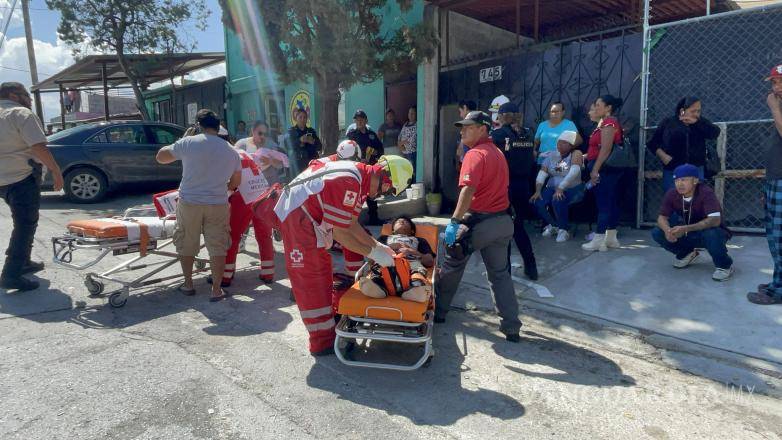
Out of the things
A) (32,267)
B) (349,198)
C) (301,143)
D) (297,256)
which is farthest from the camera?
(301,143)

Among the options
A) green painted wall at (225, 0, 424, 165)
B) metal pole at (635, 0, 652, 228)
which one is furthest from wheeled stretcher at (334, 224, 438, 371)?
green painted wall at (225, 0, 424, 165)

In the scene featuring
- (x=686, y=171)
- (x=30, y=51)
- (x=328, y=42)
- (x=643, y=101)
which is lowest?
(x=686, y=171)

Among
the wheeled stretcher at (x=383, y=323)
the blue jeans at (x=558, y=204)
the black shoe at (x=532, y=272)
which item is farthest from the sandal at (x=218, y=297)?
the blue jeans at (x=558, y=204)

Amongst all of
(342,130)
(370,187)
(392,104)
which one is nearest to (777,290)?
(370,187)

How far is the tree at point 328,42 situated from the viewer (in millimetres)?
6734

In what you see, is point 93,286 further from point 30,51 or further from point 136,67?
point 30,51

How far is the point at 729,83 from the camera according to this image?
20.5 feet

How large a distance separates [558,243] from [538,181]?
848 millimetres

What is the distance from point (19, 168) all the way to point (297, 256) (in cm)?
339

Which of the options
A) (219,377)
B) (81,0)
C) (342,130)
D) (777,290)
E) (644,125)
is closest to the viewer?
(219,377)

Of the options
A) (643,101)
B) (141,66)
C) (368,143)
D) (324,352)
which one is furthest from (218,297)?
(141,66)

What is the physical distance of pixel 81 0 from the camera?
46.6 feet

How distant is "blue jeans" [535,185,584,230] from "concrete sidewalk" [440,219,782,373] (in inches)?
14.8

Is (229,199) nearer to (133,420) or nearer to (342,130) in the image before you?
(133,420)
